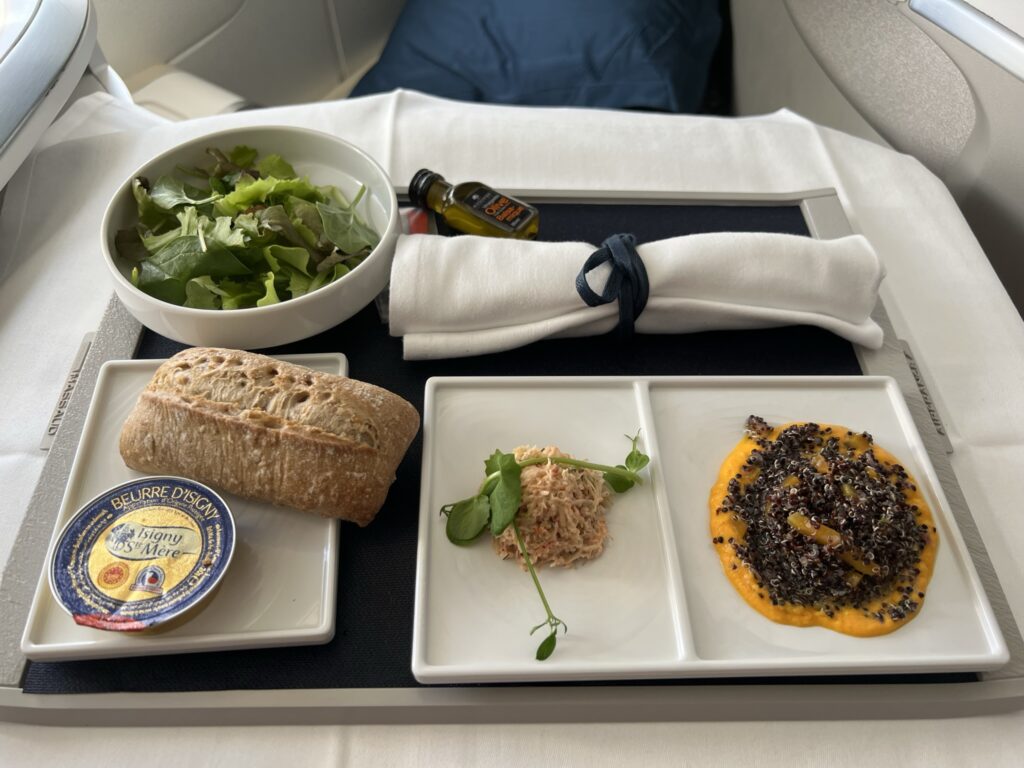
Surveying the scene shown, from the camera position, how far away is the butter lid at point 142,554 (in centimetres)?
70

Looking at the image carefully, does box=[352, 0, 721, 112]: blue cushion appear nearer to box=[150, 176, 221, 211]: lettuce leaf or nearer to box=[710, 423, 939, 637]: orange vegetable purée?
box=[150, 176, 221, 211]: lettuce leaf

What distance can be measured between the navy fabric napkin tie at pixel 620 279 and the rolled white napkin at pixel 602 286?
0.05 ft

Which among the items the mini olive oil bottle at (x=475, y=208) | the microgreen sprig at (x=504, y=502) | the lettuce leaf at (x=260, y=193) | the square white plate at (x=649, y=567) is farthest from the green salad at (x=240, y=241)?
the microgreen sprig at (x=504, y=502)

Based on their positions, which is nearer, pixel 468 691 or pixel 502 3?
pixel 468 691

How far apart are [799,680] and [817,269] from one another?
0.54 meters

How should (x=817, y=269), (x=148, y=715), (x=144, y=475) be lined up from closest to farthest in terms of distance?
(x=148, y=715)
(x=144, y=475)
(x=817, y=269)

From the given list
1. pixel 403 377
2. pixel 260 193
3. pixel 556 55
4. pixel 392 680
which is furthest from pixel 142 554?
pixel 556 55

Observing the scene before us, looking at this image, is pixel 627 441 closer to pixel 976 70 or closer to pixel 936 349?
pixel 936 349

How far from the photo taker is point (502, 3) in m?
1.79

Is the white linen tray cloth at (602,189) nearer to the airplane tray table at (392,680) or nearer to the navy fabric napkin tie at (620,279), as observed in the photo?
the airplane tray table at (392,680)

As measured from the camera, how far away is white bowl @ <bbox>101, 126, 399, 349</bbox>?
0.90 m

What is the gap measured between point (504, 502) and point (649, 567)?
0.56ft

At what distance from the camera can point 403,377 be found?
101cm

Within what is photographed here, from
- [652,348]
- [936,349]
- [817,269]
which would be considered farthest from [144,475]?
[936,349]
